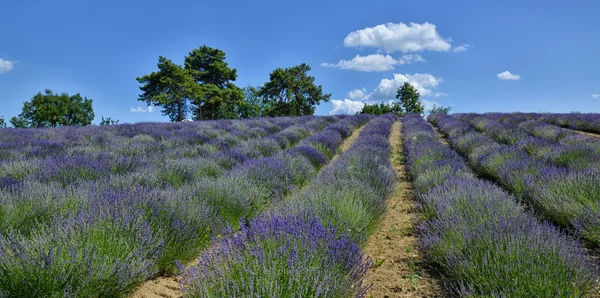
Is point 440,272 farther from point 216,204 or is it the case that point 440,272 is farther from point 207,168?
point 207,168

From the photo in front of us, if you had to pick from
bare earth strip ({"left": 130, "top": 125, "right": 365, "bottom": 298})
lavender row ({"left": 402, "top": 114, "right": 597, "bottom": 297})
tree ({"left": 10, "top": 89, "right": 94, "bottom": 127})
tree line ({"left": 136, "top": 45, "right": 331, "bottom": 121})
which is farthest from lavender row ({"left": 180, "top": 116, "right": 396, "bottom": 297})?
tree ({"left": 10, "top": 89, "right": 94, "bottom": 127})

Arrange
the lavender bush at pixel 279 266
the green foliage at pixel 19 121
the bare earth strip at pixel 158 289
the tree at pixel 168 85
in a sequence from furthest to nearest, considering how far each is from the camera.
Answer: the green foliage at pixel 19 121
the tree at pixel 168 85
the bare earth strip at pixel 158 289
the lavender bush at pixel 279 266

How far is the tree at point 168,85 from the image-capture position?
30.0 metres

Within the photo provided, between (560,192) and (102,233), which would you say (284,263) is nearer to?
(102,233)

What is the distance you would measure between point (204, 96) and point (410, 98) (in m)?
34.8

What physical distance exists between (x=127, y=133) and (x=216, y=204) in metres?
8.57

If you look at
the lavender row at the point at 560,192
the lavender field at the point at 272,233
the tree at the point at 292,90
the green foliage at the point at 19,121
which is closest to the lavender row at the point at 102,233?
the lavender field at the point at 272,233

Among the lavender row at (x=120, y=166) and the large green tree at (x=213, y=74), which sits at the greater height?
the large green tree at (x=213, y=74)

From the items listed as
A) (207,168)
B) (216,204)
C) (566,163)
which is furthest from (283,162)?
(566,163)

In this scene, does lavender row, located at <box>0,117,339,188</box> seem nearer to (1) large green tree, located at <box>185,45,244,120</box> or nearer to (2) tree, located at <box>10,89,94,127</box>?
(1) large green tree, located at <box>185,45,244,120</box>

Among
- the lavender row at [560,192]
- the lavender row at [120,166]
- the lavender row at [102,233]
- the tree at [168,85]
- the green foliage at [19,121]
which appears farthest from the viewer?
the green foliage at [19,121]

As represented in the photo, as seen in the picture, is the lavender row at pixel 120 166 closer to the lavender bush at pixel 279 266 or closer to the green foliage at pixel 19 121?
the lavender bush at pixel 279 266

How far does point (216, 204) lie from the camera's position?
3.38 metres

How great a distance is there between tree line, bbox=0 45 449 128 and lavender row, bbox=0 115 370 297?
2842cm
